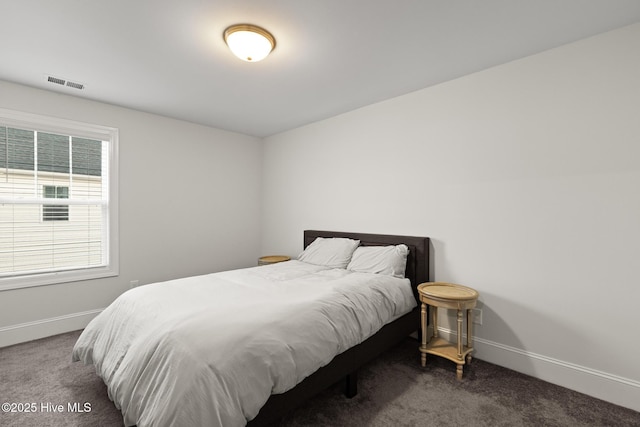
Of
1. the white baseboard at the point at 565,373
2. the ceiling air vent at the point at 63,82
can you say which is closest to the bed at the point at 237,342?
the white baseboard at the point at 565,373

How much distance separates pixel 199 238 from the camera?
3.99m

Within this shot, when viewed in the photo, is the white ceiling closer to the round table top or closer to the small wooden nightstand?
the round table top

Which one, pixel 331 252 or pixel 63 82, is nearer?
pixel 63 82

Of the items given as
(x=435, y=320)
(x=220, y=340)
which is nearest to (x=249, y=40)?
(x=220, y=340)

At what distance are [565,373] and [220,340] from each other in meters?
2.44

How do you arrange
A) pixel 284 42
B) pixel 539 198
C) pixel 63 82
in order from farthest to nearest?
pixel 63 82 < pixel 539 198 < pixel 284 42

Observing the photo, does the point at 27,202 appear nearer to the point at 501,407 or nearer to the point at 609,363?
the point at 501,407

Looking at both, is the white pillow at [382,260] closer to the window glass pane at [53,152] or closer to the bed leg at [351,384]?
the bed leg at [351,384]

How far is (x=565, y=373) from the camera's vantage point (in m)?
2.08

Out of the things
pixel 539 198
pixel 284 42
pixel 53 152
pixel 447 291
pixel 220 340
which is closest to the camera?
pixel 220 340

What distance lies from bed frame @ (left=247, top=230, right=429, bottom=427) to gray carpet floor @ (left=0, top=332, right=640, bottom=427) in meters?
0.20

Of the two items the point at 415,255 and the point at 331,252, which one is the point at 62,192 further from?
the point at 415,255

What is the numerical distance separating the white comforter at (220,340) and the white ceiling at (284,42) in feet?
5.90

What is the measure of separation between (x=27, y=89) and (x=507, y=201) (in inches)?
179
